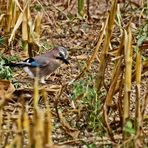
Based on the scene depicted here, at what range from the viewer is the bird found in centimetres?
543

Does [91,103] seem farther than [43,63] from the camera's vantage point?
No

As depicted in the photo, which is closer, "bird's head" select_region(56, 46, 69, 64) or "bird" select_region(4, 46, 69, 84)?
"bird" select_region(4, 46, 69, 84)

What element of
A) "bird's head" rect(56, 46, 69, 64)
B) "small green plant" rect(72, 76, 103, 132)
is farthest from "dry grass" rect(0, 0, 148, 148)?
"bird's head" rect(56, 46, 69, 64)

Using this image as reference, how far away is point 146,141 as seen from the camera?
3648 millimetres

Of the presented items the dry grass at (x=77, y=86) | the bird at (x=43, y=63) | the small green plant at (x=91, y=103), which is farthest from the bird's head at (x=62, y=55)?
the small green plant at (x=91, y=103)

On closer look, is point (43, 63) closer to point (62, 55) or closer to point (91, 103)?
point (62, 55)

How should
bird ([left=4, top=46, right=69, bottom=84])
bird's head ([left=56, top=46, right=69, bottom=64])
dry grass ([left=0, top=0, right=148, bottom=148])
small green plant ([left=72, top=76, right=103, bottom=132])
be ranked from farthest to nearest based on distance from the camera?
bird's head ([left=56, top=46, right=69, bottom=64]), bird ([left=4, top=46, right=69, bottom=84]), small green plant ([left=72, top=76, right=103, bottom=132]), dry grass ([left=0, top=0, right=148, bottom=148])

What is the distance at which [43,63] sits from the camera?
220 inches

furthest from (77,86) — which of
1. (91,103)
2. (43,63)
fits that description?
(43,63)

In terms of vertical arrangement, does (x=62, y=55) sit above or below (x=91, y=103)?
above

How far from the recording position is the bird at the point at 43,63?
5.43 m

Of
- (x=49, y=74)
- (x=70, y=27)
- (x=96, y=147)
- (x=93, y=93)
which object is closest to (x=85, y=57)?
(x=49, y=74)

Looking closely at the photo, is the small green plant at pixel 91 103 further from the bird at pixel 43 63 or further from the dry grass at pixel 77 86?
the bird at pixel 43 63

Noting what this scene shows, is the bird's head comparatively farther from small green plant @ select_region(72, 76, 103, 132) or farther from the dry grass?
small green plant @ select_region(72, 76, 103, 132)
